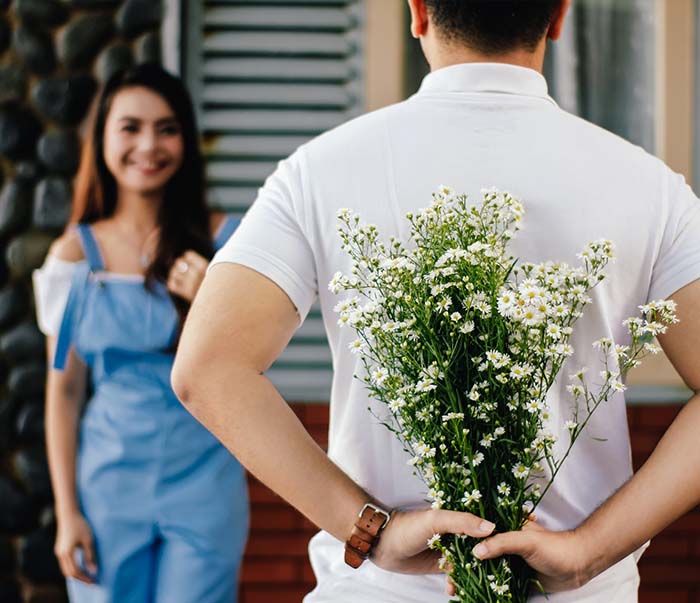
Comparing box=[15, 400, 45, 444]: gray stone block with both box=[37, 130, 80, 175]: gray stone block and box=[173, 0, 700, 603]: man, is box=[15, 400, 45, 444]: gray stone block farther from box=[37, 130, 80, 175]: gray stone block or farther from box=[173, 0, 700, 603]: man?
box=[173, 0, 700, 603]: man

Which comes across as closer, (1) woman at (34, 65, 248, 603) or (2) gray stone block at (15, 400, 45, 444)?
(1) woman at (34, 65, 248, 603)

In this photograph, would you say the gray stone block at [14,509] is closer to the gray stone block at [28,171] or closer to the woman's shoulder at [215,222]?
the gray stone block at [28,171]

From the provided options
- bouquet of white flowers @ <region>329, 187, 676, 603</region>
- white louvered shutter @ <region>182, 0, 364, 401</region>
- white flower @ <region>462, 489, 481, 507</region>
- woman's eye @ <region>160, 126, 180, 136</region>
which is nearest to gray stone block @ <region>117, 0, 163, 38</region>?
white louvered shutter @ <region>182, 0, 364, 401</region>

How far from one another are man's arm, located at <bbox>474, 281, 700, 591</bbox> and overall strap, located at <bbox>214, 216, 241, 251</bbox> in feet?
5.45

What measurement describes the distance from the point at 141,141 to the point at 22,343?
3.01 feet

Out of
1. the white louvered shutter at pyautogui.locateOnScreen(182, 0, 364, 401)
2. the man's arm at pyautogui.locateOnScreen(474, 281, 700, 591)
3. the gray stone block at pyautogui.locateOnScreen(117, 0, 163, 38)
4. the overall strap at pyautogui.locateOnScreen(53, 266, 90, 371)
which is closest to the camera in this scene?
the man's arm at pyautogui.locateOnScreen(474, 281, 700, 591)

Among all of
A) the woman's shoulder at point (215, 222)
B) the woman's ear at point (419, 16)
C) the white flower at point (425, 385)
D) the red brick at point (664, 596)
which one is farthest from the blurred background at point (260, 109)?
the white flower at point (425, 385)

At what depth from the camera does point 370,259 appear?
116cm

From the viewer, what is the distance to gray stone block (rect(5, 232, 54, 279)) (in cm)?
314

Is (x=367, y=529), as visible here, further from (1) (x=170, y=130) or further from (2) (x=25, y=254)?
(2) (x=25, y=254)

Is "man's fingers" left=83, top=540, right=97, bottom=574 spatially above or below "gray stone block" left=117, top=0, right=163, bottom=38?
below

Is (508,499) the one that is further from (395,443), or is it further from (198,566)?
(198,566)

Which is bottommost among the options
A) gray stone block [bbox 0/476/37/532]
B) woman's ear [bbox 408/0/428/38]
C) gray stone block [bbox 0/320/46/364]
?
gray stone block [bbox 0/476/37/532]

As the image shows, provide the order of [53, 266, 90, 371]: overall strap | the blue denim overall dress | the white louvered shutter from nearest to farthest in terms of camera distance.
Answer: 1. the blue denim overall dress
2. [53, 266, 90, 371]: overall strap
3. the white louvered shutter
